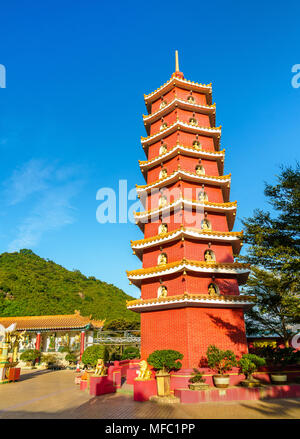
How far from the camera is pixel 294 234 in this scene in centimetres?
1313

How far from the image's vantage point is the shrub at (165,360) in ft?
41.5

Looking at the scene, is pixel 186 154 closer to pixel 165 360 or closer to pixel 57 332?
pixel 165 360

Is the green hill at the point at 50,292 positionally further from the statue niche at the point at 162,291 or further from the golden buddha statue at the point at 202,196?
the golden buddha statue at the point at 202,196

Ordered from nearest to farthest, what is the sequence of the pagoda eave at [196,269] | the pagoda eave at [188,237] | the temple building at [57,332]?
the pagoda eave at [196,269] < the pagoda eave at [188,237] < the temple building at [57,332]

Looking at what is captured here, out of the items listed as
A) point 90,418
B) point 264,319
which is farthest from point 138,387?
point 264,319

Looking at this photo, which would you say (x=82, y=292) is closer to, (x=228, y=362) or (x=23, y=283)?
(x=23, y=283)

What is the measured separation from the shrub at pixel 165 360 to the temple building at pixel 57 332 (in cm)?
2016

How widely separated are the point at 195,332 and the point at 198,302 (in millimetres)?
1534

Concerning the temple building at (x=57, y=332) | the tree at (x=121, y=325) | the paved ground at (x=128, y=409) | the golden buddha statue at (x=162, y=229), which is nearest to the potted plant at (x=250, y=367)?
the paved ground at (x=128, y=409)

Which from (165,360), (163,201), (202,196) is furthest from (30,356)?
(202,196)

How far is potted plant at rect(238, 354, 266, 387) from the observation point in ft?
39.9

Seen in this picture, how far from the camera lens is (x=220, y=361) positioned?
12711mm

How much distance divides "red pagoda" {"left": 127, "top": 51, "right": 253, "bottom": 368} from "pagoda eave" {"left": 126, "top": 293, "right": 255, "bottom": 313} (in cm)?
5

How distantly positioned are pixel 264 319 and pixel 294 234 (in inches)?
477
